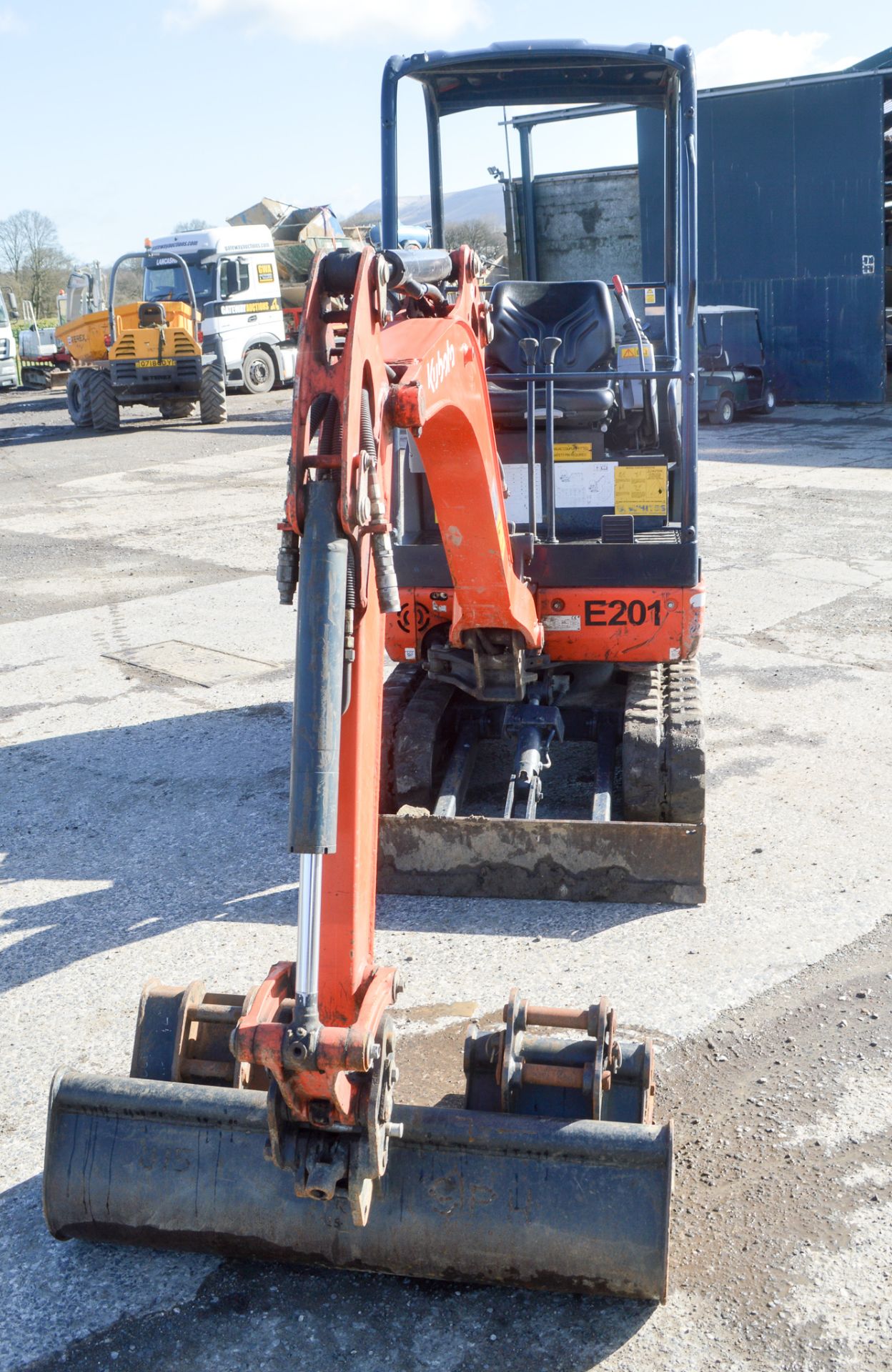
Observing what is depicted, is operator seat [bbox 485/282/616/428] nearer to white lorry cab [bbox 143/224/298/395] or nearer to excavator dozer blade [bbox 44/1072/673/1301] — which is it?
excavator dozer blade [bbox 44/1072/673/1301]

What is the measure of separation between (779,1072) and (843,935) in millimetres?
996

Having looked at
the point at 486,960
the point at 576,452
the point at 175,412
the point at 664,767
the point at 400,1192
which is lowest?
the point at 486,960

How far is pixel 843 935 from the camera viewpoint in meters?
5.01

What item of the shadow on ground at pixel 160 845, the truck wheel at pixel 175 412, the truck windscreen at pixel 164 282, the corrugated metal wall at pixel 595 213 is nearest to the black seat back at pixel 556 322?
the shadow on ground at pixel 160 845

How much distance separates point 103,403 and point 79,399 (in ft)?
1.77

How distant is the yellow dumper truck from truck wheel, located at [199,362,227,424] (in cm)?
1

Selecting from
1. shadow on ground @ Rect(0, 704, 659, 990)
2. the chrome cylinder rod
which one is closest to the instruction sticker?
shadow on ground @ Rect(0, 704, 659, 990)

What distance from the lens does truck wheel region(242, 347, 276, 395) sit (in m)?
26.2

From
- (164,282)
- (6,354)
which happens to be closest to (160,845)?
(164,282)

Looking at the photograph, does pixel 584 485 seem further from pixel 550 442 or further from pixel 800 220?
pixel 800 220

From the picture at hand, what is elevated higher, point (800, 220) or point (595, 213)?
point (800, 220)

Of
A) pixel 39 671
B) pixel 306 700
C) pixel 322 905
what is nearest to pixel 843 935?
pixel 322 905

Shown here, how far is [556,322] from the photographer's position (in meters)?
6.47

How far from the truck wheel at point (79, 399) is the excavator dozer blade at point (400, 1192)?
20.8m
